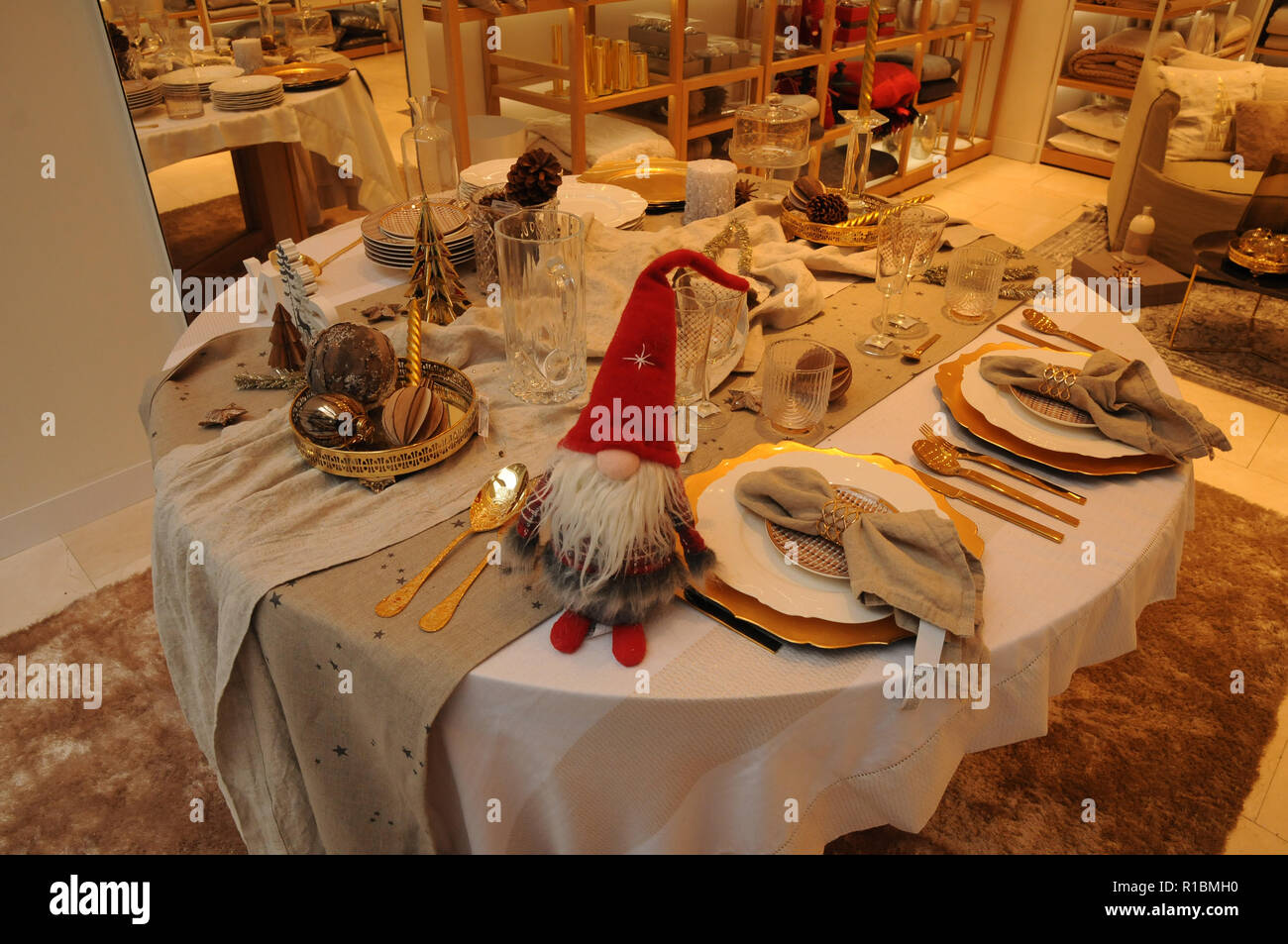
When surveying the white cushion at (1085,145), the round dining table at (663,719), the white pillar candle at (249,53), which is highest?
the white pillar candle at (249,53)

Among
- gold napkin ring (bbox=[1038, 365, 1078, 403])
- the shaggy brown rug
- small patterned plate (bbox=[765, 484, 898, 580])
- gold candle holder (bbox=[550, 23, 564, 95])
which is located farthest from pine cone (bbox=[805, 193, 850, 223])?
gold candle holder (bbox=[550, 23, 564, 95])

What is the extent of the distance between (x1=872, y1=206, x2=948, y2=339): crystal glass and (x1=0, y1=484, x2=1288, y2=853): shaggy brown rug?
85 centimetres

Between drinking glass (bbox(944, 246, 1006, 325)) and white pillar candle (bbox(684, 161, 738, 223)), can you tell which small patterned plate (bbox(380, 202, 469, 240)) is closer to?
white pillar candle (bbox(684, 161, 738, 223))

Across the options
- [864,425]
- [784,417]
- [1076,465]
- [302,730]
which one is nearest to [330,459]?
[302,730]

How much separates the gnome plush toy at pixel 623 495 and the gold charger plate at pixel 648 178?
1.08 metres

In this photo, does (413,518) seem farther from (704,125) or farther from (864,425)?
(704,125)

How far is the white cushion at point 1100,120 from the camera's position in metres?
4.70

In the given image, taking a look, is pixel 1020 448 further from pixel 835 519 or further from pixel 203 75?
pixel 203 75

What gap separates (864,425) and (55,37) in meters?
1.97

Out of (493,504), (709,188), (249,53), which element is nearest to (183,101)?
(249,53)

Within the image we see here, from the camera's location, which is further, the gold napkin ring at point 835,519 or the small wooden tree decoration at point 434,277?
the small wooden tree decoration at point 434,277

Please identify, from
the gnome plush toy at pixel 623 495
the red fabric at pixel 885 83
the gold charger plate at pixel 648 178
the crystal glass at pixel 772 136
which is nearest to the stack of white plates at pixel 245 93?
the gold charger plate at pixel 648 178

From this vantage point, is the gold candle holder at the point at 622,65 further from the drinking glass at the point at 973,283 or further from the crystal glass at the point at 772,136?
the drinking glass at the point at 973,283

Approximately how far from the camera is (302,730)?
3.19ft
